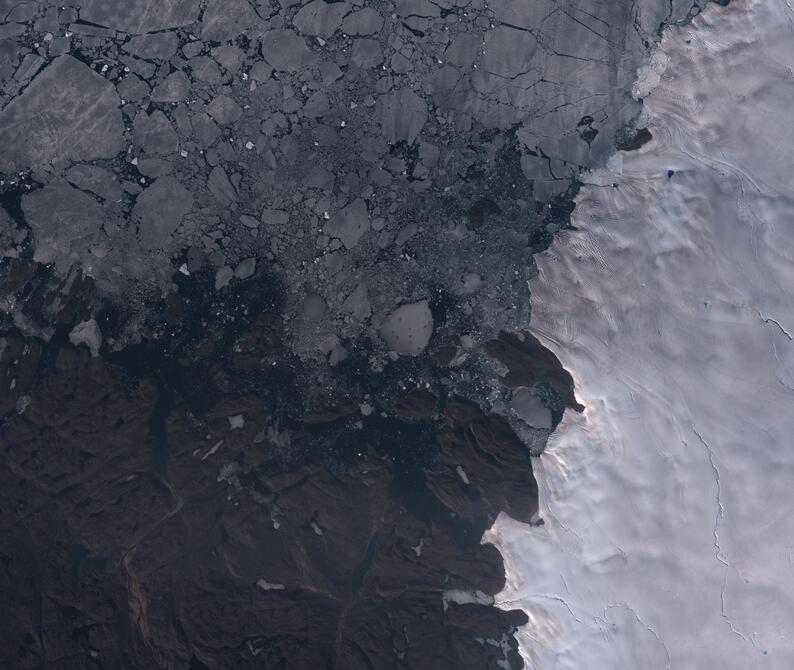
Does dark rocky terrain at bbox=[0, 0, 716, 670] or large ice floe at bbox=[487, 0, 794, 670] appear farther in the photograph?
dark rocky terrain at bbox=[0, 0, 716, 670]

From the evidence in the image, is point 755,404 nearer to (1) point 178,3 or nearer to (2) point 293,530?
(2) point 293,530

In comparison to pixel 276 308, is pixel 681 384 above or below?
above

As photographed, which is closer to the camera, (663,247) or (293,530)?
(663,247)

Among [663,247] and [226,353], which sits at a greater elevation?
[663,247]

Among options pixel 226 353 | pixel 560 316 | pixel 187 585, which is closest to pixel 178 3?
pixel 226 353
